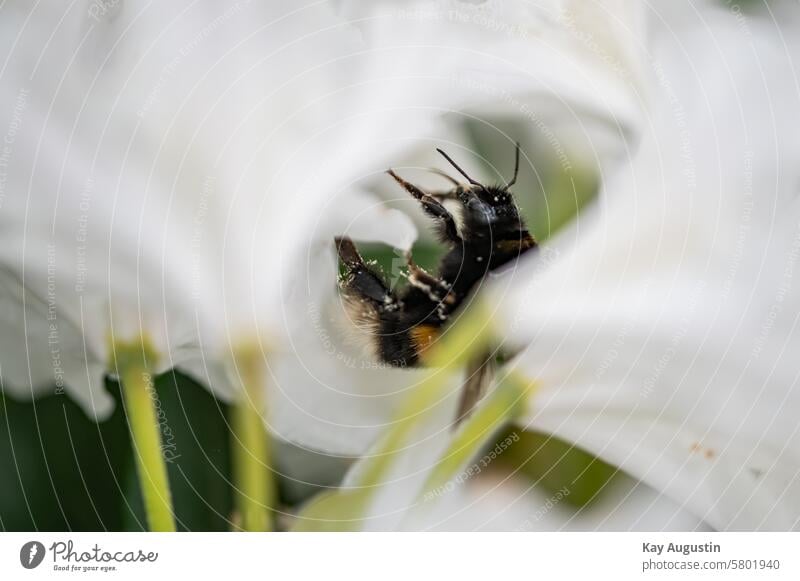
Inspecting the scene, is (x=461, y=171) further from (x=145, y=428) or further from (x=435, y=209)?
(x=145, y=428)

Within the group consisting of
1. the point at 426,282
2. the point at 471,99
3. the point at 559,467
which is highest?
the point at 471,99

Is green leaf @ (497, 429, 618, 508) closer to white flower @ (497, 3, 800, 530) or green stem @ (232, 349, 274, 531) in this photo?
white flower @ (497, 3, 800, 530)

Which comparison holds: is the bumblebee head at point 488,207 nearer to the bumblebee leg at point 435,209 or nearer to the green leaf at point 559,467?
the bumblebee leg at point 435,209

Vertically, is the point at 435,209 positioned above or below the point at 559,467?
above

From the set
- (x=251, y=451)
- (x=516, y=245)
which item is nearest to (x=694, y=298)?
(x=516, y=245)

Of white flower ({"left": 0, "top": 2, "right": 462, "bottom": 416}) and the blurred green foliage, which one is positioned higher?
white flower ({"left": 0, "top": 2, "right": 462, "bottom": 416})

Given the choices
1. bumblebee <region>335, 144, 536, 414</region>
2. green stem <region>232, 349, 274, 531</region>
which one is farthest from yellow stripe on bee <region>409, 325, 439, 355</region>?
green stem <region>232, 349, 274, 531</region>
